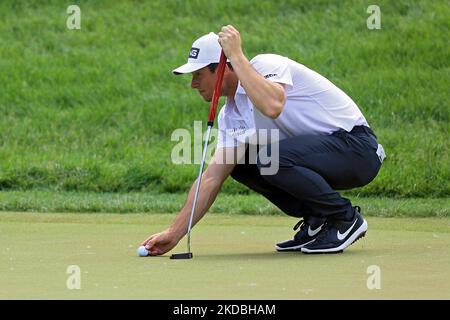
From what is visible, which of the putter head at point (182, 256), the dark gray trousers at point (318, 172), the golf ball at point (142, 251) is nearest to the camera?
the putter head at point (182, 256)

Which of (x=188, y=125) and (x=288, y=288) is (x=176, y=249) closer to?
(x=288, y=288)

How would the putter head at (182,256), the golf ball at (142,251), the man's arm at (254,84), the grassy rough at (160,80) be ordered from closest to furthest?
1. the man's arm at (254,84)
2. the putter head at (182,256)
3. the golf ball at (142,251)
4. the grassy rough at (160,80)

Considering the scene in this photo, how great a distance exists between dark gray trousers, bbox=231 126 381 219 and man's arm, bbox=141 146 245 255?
179 millimetres

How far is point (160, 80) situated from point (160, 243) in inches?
333

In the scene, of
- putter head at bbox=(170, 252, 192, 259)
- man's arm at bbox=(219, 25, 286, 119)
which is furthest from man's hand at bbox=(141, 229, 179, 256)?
man's arm at bbox=(219, 25, 286, 119)

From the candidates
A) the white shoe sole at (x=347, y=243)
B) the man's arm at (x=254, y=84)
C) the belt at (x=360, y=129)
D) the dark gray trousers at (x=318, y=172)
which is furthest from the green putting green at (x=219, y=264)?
the man's arm at (x=254, y=84)

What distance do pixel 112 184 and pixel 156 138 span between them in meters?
1.81

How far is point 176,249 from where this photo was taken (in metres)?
7.02

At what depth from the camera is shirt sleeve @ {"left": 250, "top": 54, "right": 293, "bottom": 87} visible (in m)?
6.46

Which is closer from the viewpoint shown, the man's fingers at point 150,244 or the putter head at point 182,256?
the putter head at point 182,256

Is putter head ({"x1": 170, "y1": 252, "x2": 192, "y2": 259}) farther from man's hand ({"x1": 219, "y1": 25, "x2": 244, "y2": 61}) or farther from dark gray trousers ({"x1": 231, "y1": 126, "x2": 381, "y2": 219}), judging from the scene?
man's hand ({"x1": 219, "y1": 25, "x2": 244, "y2": 61})

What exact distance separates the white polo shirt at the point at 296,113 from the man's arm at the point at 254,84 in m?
0.34

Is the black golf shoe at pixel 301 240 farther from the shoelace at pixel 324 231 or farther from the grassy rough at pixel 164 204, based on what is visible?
the grassy rough at pixel 164 204

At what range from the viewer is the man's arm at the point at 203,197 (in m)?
6.59
